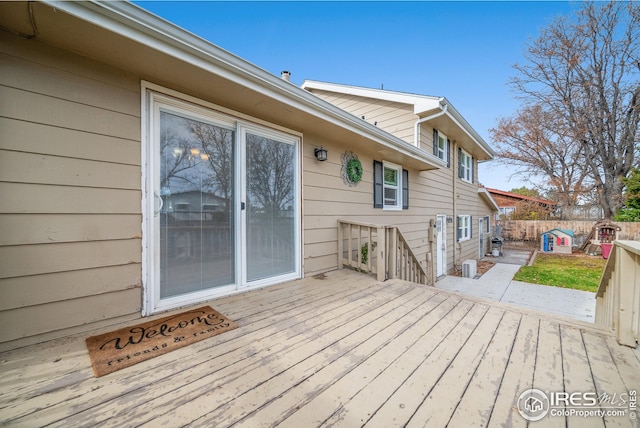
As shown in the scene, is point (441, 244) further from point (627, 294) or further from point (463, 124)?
point (627, 294)

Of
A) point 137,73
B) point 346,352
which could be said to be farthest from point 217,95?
point 346,352

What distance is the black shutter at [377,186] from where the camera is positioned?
16.3ft

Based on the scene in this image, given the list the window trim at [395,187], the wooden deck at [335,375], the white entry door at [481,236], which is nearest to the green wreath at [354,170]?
the window trim at [395,187]

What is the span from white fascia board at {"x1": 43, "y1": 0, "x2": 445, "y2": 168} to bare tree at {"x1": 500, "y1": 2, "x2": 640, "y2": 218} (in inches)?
632

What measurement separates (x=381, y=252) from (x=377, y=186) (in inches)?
79.7

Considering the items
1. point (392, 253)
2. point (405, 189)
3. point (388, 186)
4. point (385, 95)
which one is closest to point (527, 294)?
point (405, 189)

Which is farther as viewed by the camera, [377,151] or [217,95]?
[377,151]

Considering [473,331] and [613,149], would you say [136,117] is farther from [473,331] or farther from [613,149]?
[613,149]

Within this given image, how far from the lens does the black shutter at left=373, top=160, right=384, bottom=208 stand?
4.96m

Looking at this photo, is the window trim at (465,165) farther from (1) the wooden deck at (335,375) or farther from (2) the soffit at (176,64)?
(1) the wooden deck at (335,375)

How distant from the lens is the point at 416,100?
19.4 ft

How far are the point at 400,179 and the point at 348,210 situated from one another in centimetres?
216

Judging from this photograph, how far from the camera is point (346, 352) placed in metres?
1.65

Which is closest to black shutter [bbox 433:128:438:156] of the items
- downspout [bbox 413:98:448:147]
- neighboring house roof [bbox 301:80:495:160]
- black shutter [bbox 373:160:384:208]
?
neighboring house roof [bbox 301:80:495:160]
